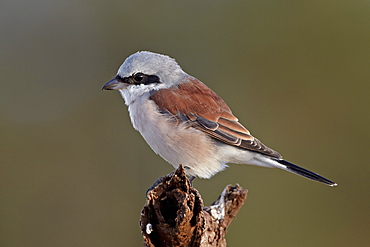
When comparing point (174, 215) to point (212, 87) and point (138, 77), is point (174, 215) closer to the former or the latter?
point (138, 77)

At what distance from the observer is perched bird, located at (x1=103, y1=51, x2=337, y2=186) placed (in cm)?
348

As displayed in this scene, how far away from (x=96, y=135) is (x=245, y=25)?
2332 mm

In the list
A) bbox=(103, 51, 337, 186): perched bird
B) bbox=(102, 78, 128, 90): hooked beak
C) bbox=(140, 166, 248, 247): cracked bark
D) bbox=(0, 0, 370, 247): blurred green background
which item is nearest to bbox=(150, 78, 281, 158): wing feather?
bbox=(103, 51, 337, 186): perched bird

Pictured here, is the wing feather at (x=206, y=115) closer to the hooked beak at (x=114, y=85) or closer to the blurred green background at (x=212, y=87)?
the hooked beak at (x=114, y=85)

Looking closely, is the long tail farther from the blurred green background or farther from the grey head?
the blurred green background

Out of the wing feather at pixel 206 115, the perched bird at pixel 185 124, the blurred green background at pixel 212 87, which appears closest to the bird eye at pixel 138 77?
the perched bird at pixel 185 124

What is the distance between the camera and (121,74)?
3.72m

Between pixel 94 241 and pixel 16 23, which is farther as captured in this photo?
pixel 16 23

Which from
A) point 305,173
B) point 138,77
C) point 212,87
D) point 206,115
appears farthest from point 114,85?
point 212,87

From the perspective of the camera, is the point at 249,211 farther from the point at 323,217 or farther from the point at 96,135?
the point at 96,135

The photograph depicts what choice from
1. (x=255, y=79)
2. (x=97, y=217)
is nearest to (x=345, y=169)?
(x=255, y=79)

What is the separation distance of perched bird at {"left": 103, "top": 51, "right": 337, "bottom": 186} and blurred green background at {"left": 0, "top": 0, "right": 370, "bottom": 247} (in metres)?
1.50

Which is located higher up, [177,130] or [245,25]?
[245,25]

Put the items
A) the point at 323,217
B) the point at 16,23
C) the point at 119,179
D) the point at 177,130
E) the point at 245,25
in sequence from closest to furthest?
the point at 177,130
the point at 323,217
the point at 119,179
the point at 245,25
the point at 16,23
